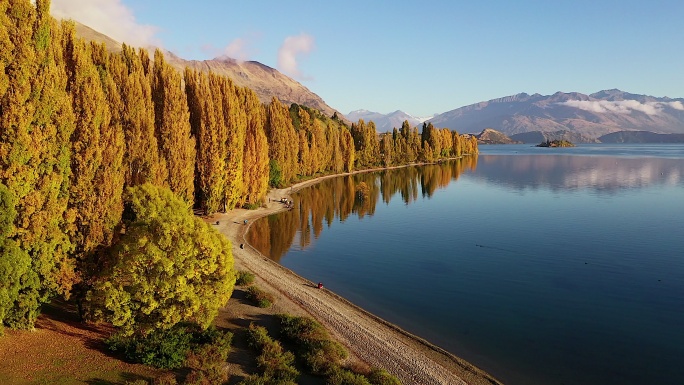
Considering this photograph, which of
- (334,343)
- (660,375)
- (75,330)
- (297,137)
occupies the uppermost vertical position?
(297,137)

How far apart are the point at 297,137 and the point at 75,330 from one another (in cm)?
9502

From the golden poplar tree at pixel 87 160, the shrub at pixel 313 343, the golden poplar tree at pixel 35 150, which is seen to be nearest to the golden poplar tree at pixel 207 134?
the golden poplar tree at pixel 87 160

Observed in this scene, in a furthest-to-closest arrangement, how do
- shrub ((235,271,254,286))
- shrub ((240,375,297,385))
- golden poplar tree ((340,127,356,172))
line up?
1. golden poplar tree ((340,127,356,172))
2. shrub ((235,271,254,286))
3. shrub ((240,375,297,385))

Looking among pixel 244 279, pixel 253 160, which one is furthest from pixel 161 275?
pixel 253 160

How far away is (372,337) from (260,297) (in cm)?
1058

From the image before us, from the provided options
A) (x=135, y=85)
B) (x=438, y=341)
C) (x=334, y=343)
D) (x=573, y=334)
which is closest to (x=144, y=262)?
(x=334, y=343)

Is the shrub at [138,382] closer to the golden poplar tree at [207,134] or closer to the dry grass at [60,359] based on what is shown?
the dry grass at [60,359]

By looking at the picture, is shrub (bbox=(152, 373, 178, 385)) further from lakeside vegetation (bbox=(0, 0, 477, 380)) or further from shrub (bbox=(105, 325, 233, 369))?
lakeside vegetation (bbox=(0, 0, 477, 380))

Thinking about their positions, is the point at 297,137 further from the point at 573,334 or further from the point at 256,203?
the point at 573,334

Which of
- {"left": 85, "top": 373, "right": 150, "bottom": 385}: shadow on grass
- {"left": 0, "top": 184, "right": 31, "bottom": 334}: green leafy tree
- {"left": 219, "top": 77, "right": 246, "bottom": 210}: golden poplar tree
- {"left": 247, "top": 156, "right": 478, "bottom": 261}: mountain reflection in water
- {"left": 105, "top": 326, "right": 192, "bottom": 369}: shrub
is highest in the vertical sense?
{"left": 219, "top": 77, "right": 246, "bottom": 210}: golden poplar tree

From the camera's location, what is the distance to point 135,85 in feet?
147

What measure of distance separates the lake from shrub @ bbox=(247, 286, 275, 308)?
8.09 m

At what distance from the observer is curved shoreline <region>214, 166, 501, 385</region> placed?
1010 inches

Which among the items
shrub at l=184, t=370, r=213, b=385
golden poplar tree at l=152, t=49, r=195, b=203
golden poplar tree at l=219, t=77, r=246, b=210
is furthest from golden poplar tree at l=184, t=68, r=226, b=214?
shrub at l=184, t=370, r=213, b=385
